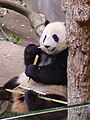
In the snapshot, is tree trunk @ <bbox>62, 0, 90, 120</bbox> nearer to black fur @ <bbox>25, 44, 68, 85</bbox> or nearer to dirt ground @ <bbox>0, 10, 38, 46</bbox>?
black fur @ <bbox>25, 44, 68, 85</bbox>

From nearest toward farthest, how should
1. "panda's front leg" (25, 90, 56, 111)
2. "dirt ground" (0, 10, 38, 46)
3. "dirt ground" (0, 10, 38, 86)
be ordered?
"panda's front leg" (25, 90, 56, 111) → "dirt ground" (0, 10, 38, 86) → "dirt ground" (0, 10, 38, 46)

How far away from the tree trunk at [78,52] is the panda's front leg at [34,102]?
53cm

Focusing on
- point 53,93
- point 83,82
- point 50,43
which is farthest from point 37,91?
point 83,82

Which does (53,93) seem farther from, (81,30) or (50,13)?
(50,13)

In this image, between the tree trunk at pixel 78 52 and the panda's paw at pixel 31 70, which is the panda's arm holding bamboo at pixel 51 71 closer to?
the panda's paw at pixel 31 70

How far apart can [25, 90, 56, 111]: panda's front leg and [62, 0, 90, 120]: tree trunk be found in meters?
0.53

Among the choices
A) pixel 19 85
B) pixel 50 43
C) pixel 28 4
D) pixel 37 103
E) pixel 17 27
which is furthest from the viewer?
pixel 28 4

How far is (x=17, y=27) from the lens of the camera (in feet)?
17.3

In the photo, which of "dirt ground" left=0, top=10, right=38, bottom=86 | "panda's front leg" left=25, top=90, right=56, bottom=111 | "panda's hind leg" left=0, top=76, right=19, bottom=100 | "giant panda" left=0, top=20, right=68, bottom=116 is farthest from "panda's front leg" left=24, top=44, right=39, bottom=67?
"dirt ground" left=0, top=10, right=38, bottom=86

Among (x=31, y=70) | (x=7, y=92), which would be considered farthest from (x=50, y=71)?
(x=7, y=92)

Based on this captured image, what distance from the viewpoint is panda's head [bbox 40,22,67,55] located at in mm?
2523

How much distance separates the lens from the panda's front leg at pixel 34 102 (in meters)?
2.34

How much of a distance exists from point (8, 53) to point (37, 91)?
5.22 ft

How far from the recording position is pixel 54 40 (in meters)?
2.52
